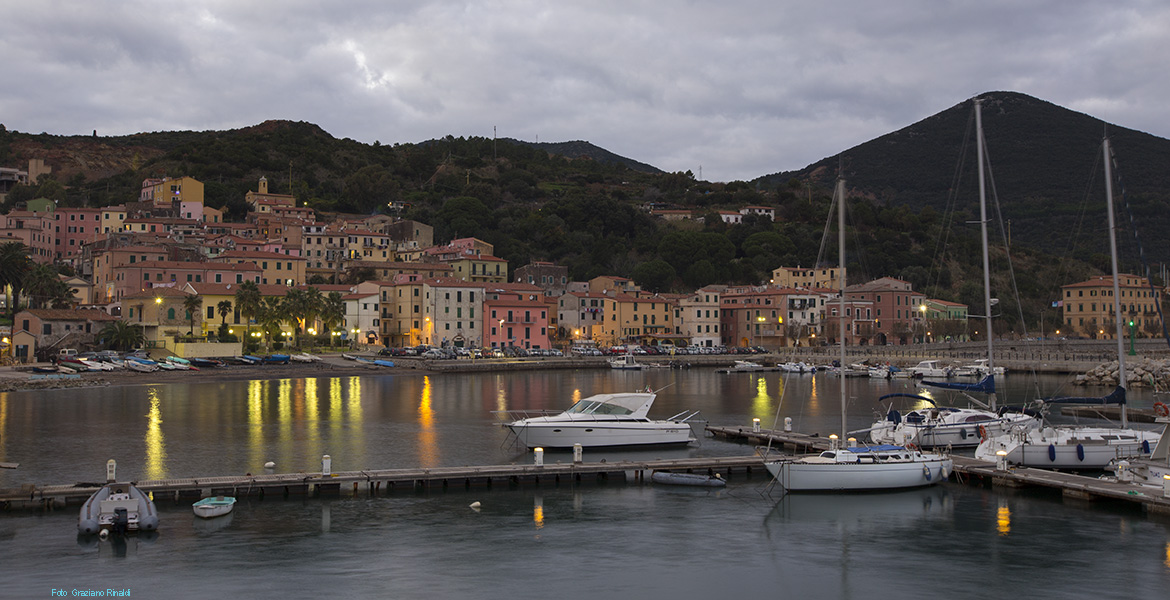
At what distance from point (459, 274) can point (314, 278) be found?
15696 millimetres

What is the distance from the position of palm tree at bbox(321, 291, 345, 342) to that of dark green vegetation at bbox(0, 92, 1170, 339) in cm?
4351

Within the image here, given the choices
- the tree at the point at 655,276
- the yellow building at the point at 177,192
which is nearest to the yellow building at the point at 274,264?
the yellow building at the point at 177,192

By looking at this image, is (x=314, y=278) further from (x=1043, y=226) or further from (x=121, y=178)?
(x=1043, y=226)

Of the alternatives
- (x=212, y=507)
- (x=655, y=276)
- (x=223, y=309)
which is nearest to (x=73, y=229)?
Answer: (x=223, y=309)

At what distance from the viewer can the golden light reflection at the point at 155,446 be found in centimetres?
2725

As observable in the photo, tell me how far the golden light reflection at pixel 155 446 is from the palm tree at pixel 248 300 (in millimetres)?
26112

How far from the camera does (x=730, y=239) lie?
13088cm

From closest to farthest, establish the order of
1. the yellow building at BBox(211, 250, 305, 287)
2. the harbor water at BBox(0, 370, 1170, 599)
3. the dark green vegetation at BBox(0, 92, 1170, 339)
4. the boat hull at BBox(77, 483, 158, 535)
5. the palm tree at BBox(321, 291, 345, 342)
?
the harbor water at BBox(0, 370, 1170, 599) → the boat hull at BBox(77, 483, 158, 535) → the palm tree at BBox(321, 291, 345, 342) → the yellow building at BBox(211, 250, 305, 287) → the dark green vegetation at BBox(0, 92, 1170, 339)

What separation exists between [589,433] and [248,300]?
4798cm

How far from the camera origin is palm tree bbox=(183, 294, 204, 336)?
6937 centimetres

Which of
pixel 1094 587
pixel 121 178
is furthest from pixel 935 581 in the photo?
pixel 121 178

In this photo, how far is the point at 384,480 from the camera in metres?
24.9

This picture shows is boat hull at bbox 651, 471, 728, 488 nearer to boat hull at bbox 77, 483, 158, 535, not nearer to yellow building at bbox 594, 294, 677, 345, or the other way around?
boat hull at bbox 77, 483, 158, 535

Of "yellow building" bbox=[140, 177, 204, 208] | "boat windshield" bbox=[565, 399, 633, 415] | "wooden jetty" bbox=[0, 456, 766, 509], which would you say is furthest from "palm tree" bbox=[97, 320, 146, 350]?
"yellow building" bbox=[140, 177, 204, 208]
